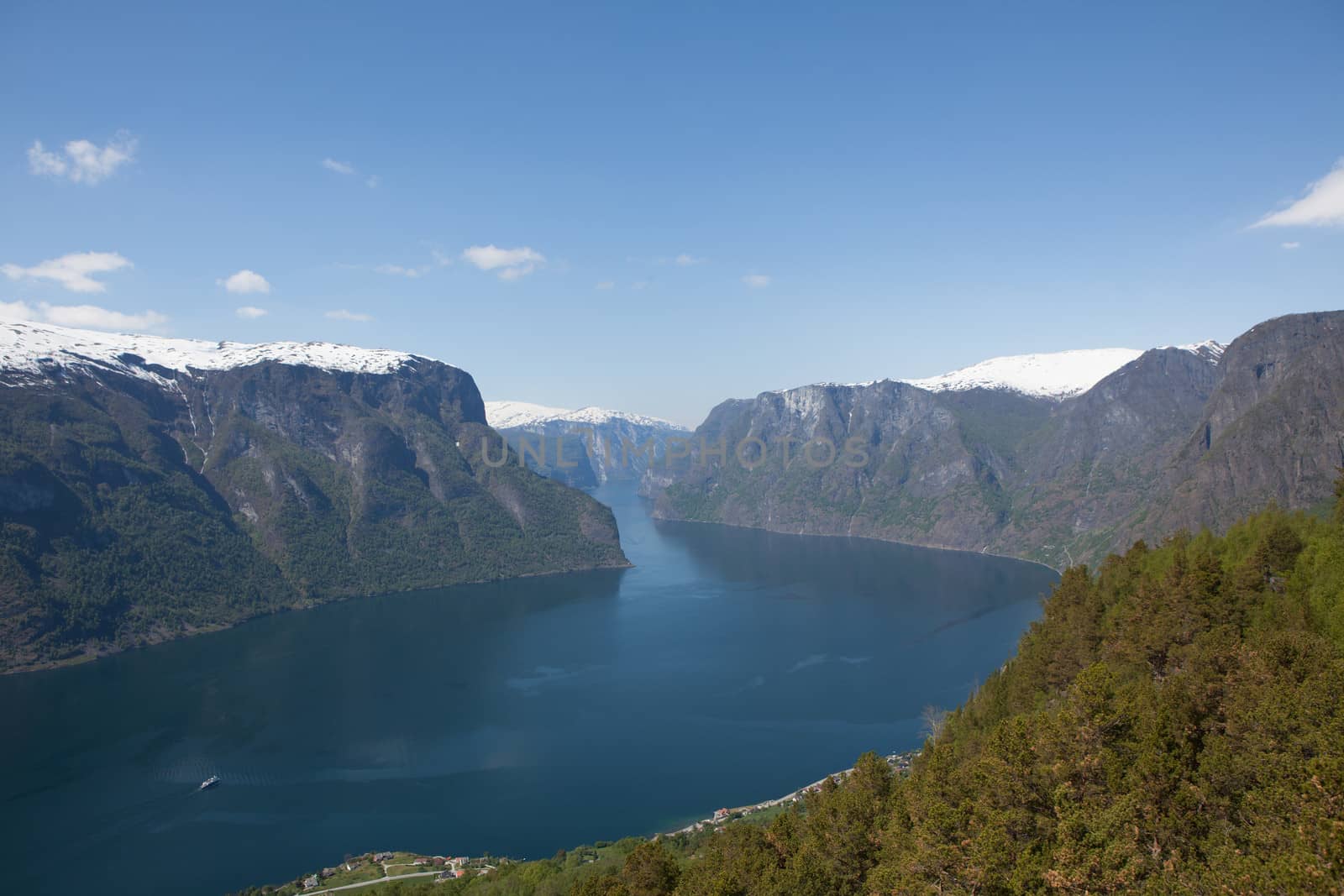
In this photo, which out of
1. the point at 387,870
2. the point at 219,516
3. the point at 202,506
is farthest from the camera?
the point at 219,516

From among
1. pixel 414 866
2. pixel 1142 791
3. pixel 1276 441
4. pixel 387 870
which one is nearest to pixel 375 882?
pixel 387 870

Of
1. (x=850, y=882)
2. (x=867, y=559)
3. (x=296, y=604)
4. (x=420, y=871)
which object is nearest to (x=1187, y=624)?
(x=850, y=882)

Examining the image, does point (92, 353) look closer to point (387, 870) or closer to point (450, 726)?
point (450, 726)

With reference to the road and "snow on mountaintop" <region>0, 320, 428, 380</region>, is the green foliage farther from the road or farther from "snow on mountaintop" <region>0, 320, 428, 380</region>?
the road

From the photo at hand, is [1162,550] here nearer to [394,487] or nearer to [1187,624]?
[1187,624]

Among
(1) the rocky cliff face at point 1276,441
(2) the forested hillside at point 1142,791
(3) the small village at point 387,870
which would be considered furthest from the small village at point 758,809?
(1) the rocky cliff face at point 1276,441

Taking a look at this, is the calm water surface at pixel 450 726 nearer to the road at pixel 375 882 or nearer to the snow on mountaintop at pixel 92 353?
the road at pixel 375 882

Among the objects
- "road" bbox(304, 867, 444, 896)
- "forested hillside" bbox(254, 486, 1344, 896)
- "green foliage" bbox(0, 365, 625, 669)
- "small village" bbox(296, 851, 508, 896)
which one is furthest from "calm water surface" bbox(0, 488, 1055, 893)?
"forested hillside" bbox(254, 486, 1344, 896)
